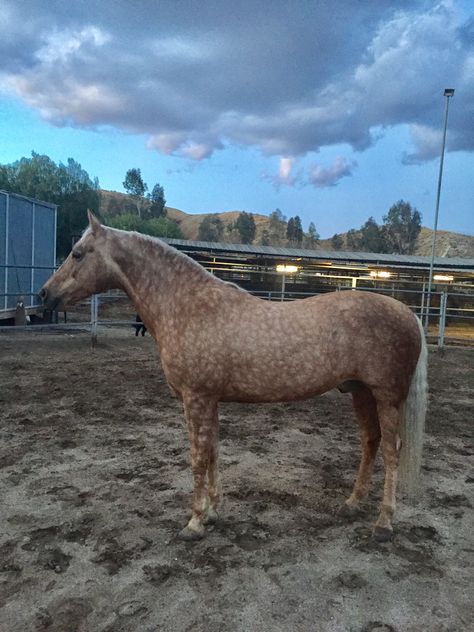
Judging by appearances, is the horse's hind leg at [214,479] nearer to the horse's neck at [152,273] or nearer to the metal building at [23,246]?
the horse's neck at [152,273]

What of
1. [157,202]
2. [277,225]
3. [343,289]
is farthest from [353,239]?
[343,289]

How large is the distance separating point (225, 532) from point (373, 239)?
7716cm

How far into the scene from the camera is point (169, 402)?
18.7ft

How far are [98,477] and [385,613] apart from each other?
2.35 m

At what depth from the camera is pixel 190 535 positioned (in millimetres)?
2723

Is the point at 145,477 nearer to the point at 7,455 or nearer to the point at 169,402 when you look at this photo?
the point at 7,455

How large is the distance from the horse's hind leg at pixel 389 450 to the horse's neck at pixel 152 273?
1515mm

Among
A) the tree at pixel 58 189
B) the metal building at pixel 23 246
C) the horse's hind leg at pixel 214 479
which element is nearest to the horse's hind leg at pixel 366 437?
the horse's hind leg at pixel 214 479

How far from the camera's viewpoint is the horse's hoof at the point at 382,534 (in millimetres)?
2779

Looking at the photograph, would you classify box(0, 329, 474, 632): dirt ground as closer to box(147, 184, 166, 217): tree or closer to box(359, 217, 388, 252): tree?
box(359, 217, 388, 252): tree

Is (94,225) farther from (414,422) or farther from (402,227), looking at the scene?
(402,227)

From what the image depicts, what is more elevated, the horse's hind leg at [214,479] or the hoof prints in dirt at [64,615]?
the horse's hind leg at [214,479]

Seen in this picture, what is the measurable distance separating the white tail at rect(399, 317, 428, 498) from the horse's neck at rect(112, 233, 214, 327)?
158 cm

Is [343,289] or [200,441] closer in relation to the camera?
[200,441]
